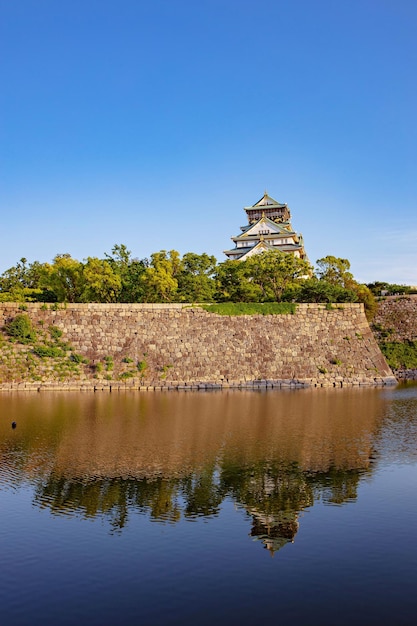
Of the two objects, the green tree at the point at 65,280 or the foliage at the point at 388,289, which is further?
the foliage at the point at 388,289

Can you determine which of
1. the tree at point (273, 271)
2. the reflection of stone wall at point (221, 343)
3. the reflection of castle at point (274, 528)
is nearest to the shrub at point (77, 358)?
the reflection of stone wall at point (221, 343)

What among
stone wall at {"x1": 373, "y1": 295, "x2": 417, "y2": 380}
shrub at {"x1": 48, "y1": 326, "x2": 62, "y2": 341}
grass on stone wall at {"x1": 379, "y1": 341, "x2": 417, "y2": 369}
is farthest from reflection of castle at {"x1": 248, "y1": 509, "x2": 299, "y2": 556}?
stone wall at {"x1": 373, "y1": 295, "x2": 417, "y2": 380}

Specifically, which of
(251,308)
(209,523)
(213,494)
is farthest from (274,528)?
(251,308)

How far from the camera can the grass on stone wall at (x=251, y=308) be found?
52.2 meters

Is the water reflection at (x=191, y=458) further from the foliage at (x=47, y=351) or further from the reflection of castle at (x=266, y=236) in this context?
the reflection of castle at (x=266, y=236)

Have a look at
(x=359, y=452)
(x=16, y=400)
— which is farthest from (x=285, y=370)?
(x=359, y=452)

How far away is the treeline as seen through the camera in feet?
182

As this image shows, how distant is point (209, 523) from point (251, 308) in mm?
39227

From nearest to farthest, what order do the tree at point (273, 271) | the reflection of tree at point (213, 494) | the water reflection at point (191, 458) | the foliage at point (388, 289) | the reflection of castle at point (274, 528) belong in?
the reflection of castle at point (274, 528), the reflection of tree at point (213, 494), the water reflection at point (191, 458), the tree at point (273, 271), the foliage at point (388, 289)

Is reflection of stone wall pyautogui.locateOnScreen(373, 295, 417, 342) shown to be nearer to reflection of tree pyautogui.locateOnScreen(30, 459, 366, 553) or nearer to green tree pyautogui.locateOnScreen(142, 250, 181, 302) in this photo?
green tree pyautogui.locateOnScreen(142, 250, 181, 302)

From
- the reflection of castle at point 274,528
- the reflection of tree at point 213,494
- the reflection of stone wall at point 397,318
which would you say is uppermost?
the reflection of stone wall at point 397,318

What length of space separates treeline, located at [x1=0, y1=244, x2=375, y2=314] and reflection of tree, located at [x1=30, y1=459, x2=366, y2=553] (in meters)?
37.9

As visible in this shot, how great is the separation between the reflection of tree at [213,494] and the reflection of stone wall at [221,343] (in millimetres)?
28592

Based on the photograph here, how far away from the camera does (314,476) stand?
704 inches
